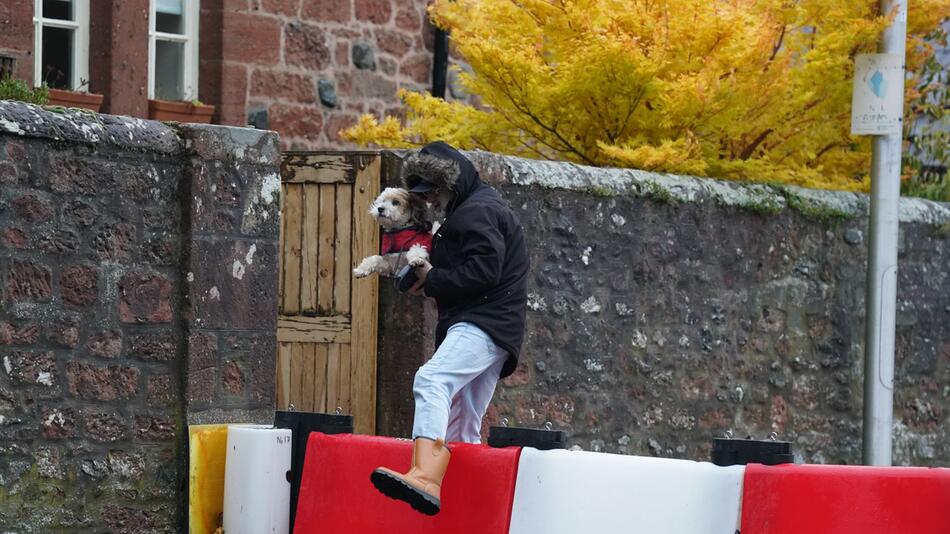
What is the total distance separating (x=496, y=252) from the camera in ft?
22.6

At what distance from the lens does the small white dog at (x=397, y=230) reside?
714 cm

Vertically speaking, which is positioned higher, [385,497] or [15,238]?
[15,238]

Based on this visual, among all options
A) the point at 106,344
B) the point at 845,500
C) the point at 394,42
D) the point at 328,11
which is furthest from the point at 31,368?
the point at 394,42

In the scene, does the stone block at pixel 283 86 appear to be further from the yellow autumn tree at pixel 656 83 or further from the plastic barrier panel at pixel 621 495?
the plastic barrier panel at pixel 621 495

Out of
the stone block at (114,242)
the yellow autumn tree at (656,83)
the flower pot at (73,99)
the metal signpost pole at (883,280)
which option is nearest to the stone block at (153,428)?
the stone block at (114,242)

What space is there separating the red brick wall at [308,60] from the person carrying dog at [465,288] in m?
5.46

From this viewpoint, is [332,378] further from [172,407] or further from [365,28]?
[365,28]

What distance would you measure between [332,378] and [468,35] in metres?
2.72

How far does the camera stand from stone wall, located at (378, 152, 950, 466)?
361 inches

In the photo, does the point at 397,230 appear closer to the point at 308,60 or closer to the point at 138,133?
the point at 138,133

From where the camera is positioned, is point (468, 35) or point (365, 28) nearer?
point (468, 35)

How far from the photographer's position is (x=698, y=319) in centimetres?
1009

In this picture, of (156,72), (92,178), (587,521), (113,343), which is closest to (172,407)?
(113,343)

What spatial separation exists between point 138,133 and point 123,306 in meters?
0.76
